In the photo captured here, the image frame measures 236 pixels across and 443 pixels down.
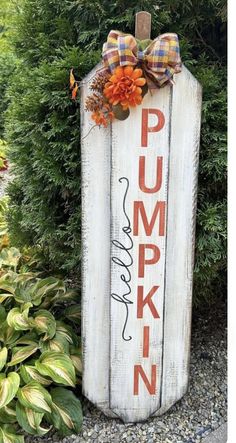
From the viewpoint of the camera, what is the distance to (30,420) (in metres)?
2.01

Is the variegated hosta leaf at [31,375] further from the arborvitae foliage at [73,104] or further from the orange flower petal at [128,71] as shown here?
the orange flower petal at [128,71]

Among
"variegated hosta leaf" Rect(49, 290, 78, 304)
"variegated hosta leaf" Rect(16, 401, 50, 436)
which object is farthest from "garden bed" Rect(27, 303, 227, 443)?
"variegated hosta leaf" Rect(49, 290, 78, 304)

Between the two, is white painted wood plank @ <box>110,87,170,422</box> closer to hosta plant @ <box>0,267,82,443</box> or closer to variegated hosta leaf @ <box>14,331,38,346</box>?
hosta plant @ <box>0,267,82,443</box>

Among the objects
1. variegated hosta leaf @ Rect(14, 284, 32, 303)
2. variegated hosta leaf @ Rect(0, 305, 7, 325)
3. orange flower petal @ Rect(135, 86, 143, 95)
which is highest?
orange flower petal @ Rect(135, 86, 143, 95)

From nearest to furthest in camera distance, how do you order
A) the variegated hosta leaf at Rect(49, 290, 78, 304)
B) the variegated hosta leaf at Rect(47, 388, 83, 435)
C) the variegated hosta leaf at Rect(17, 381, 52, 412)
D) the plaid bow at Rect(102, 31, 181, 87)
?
the plaid bow at Rect(102, 31, 181, 87)
the variegated hosta leaf at Rect(17, 381, 52, 412)
the variegated hosta leaf at Rect(47, 388, 83, 435)
the variegated hosta leaf at Rect(49, 290, 78, 304)

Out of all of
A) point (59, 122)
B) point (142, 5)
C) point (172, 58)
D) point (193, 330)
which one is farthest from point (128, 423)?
point (142, 5)

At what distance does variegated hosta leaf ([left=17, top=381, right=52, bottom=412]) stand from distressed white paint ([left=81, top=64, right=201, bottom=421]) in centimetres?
22

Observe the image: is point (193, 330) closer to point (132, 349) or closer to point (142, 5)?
point (132, 349)

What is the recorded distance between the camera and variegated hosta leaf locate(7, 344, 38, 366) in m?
2.17

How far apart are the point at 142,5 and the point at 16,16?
30.4 inches

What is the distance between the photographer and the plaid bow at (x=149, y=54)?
Result: 1.75 meters

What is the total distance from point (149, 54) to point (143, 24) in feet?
0.48

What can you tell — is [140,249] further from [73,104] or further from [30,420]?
[30,420]

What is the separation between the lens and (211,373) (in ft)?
8.39
